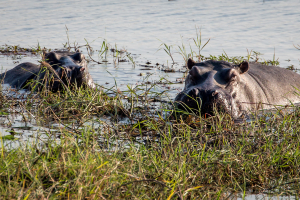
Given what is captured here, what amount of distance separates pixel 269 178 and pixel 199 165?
621 mm

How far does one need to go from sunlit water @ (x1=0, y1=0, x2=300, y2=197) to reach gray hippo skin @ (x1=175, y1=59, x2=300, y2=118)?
4.31ft

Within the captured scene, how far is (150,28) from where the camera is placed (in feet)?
46.9

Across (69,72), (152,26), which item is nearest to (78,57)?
(69,72)

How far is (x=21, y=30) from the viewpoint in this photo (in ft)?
46.5

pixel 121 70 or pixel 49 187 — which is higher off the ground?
pixel 49 187

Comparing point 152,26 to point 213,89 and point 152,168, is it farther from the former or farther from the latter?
point 152,168

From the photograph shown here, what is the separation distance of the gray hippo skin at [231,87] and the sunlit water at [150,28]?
1.32 m

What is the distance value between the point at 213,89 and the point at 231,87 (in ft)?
1.87

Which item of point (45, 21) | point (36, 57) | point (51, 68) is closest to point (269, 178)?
point (51, 68)

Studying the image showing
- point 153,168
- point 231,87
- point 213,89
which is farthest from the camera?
point 231,87

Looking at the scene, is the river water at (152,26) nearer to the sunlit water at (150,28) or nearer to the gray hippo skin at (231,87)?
the sunlit water at (150,28)

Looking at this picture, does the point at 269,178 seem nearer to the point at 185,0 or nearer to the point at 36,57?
the point at 36,57

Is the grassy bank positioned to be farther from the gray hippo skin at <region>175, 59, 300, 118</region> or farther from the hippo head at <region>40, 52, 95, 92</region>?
the hippo head at <region>40, 52, 95, 92</region>

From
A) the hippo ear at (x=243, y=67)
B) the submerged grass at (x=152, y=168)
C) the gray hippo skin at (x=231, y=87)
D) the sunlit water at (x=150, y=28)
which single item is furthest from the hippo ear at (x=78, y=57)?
the hippo ear at (x=243, y=67)
